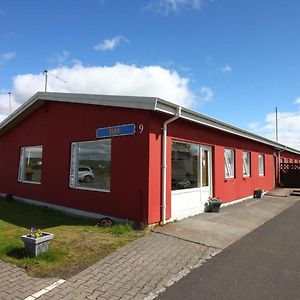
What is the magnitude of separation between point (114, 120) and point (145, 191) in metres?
2.24

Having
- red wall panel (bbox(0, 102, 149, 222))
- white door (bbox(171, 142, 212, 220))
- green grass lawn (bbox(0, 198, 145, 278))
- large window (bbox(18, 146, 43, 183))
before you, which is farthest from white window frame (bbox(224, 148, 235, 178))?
large window (bbox(18, 146, 43, 183))

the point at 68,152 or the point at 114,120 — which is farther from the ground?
the point at 114,120

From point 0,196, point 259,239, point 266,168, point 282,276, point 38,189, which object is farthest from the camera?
point 266,168

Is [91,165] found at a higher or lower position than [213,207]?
higher

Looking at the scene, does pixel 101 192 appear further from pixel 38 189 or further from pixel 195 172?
pixel 38 189

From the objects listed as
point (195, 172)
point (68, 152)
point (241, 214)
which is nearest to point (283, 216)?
point (241, 214)

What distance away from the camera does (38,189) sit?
12.7 meters

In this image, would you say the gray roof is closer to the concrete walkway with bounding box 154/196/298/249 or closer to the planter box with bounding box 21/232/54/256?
the concrete walkway with bounding box 154/196/298/249

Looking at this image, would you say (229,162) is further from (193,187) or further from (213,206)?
(193,187)

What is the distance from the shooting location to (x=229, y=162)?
1400 centimetres

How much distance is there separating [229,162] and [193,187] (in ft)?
12.5

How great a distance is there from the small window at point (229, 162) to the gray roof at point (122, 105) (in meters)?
0.83

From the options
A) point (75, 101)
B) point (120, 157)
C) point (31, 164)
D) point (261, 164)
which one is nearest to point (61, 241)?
point (120, 157)

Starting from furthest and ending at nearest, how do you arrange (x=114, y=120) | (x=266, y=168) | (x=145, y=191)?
(x=266, y=168)
(x=114, y=120)
(x=145, y=191)
